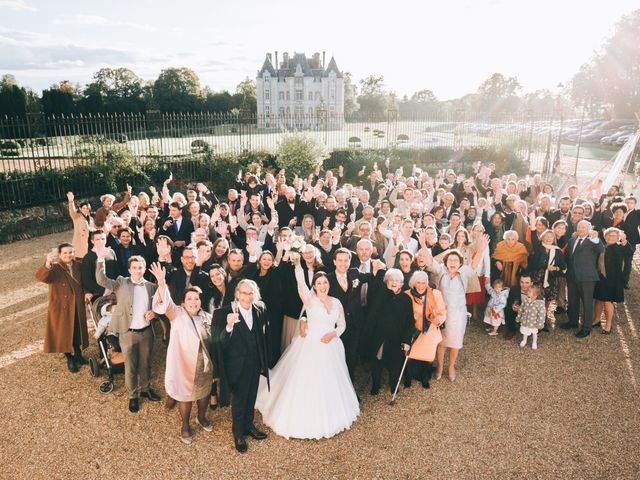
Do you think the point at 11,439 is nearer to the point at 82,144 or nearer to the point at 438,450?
the point at 438,450

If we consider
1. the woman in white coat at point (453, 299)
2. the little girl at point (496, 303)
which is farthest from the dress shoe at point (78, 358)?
the little girl at point (496, 303)

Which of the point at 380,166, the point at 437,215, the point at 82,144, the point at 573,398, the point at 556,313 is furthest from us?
the point at 380,166

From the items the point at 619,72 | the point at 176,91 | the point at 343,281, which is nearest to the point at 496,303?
the point at 343,281

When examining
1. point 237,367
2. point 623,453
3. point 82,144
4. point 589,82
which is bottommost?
point 623,453

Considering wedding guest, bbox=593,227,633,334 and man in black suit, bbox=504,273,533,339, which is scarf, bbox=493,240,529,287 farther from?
wedding guest, bbox=593,227,633,334

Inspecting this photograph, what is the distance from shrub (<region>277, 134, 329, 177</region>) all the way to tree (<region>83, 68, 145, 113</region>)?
→ 37.3 meters

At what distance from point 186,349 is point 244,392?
746mm

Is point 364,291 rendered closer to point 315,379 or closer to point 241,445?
point 315,379

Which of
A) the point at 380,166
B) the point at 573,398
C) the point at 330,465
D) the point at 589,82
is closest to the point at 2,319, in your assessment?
the point at 330,465

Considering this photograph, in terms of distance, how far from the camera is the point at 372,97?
83500 mm

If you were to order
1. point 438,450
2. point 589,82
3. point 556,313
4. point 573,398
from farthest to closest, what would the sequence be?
point 589,82
point 556,313
point 573,398
point 438,450

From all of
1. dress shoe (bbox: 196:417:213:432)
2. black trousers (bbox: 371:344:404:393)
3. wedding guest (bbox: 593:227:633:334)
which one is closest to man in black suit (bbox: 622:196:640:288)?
wedding guest (bbox: 593:227:633:334)

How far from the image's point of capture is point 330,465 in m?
4.59

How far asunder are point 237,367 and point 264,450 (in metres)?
0.99
